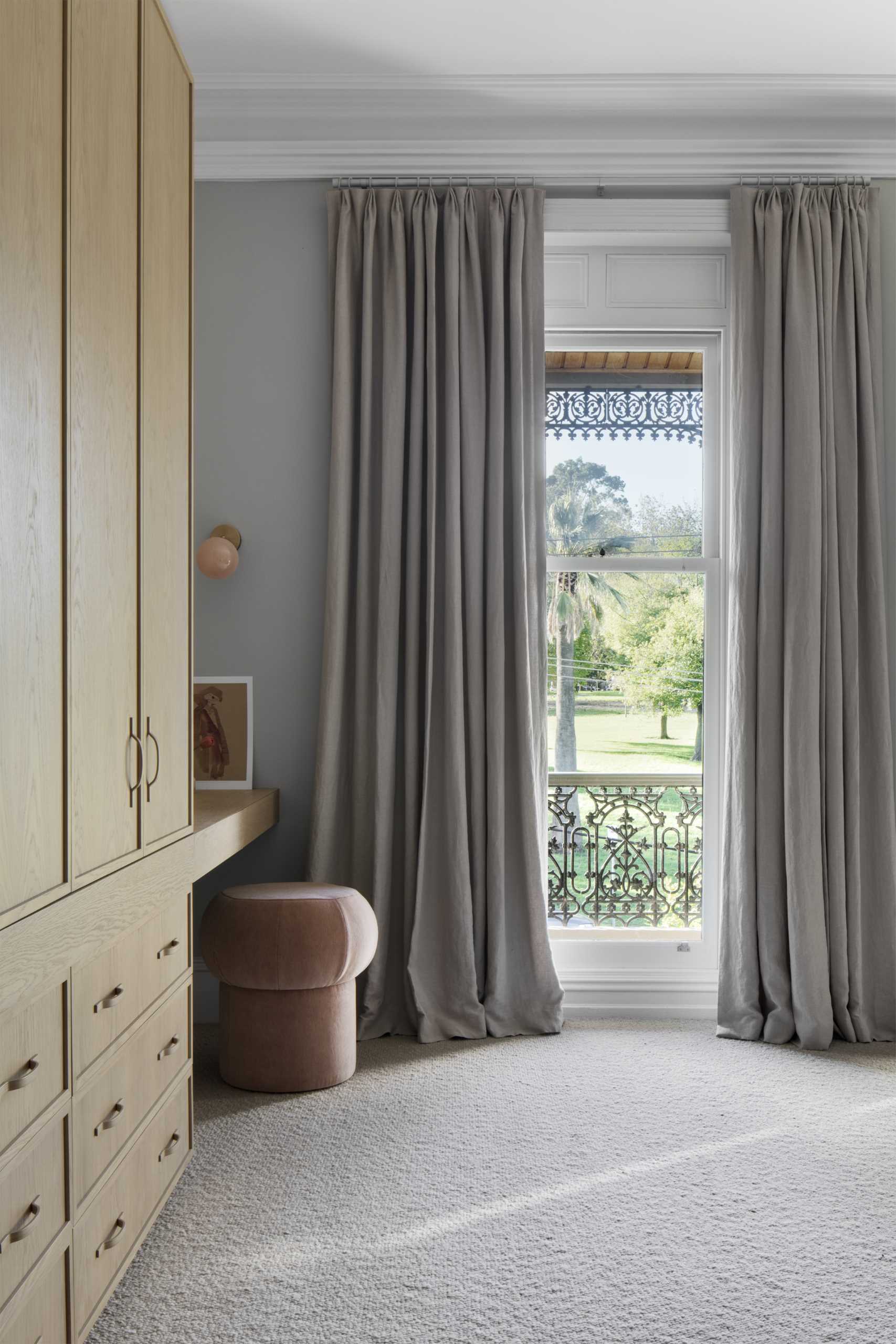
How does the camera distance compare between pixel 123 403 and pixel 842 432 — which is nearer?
pixel 123 403

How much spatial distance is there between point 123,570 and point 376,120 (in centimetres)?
214

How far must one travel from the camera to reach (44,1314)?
4.71 ft

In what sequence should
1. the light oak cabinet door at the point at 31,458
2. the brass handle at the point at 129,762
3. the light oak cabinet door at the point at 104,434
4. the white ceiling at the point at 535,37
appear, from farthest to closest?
the white ceiling at the point at 535,37
the brass handle at the point at 129,762
the light oak cabinet door at the point at 104,434
the light oak cabinet door at the point at 31,458

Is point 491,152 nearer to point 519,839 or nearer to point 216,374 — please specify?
point 216,374

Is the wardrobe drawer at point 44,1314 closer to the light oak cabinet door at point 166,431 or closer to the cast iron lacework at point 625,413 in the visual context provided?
the light oak cabinet door at point 166,431

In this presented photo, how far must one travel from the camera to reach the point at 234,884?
130 inches

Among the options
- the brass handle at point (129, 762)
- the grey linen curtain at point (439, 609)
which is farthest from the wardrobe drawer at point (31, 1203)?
the grey linen curtain at point (439, 609)

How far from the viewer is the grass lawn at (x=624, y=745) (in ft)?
11.3

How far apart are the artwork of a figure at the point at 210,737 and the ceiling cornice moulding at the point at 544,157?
167 cm

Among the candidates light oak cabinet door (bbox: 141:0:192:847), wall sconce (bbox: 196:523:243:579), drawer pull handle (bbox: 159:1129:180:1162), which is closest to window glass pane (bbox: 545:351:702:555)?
wall sconce (bbox: 196:523:243:579)

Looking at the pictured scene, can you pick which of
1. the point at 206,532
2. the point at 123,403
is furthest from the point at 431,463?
the point at 123,403

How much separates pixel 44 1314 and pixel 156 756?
0.89 m

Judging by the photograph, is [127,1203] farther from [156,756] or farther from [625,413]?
[625,413]

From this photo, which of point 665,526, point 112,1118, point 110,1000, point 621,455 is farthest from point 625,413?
point 112,1118
